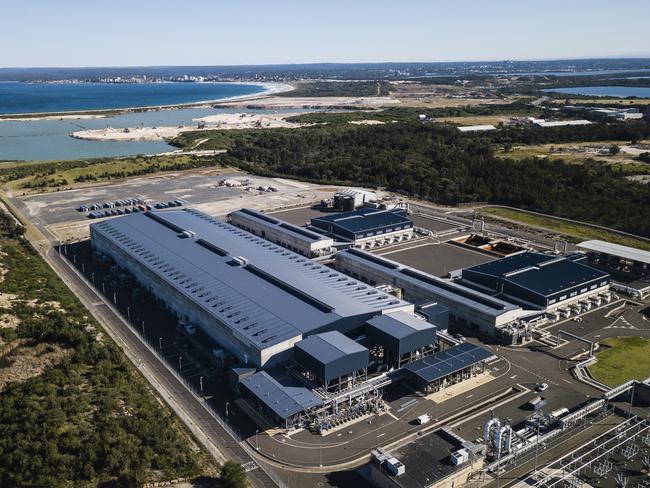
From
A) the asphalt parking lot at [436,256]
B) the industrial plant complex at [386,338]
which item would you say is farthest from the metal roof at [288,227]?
the asphalt parking lot at [436,256]

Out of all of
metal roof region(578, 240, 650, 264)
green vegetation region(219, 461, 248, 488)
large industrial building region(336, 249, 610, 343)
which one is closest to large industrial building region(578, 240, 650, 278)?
metal roof region(578, 240, 650, 264)

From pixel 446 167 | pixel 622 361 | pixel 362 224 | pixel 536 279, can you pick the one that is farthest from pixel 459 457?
pixel 446 167

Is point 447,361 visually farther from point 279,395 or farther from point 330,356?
point 279,395

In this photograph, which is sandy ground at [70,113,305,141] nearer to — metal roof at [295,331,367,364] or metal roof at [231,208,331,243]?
metal roof at [231,208,331,243]

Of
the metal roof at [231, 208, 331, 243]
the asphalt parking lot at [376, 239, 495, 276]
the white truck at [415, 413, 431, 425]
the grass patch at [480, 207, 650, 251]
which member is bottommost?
the white truck at [415, 413, 431, 425]

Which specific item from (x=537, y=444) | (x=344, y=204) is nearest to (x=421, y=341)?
(x=537, y=444)

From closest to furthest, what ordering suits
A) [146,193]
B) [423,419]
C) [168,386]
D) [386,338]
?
[423,419] < [168,386] < [386,338] < [146,193]

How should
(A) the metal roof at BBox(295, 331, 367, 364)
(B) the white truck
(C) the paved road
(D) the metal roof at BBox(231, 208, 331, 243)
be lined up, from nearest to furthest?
(C) the paved road → (B) the white truck → (A) the metal roof at BBox(295, 331, 367, 364) → (D) the metal roof at BBox(231, 208, 331, 243)

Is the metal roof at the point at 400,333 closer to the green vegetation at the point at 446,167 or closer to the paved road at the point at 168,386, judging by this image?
the paved road at the point at 168,386
